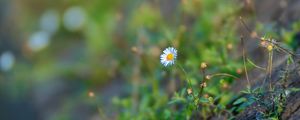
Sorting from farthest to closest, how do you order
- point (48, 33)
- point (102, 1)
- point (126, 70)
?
1. point (48, 33)
2. point (102, 1)
3. point (126, 70)

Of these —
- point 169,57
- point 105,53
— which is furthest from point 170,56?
point 105,53

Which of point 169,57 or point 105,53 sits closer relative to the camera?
point 169,57

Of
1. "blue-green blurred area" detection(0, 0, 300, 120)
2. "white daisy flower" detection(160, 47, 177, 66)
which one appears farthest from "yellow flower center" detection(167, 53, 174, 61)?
"blue-green blurred area" detection(0, 0, 300, 120)

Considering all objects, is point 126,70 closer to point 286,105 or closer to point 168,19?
point 168,19

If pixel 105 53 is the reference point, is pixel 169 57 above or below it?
below

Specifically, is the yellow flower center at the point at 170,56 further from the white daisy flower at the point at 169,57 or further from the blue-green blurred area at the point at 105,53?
the blue-green blurred area at the point at 105,53

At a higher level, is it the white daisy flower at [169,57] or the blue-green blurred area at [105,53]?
the blue-green blurred area at [105,53]

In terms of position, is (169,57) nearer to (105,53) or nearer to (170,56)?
Answer: (170,56)

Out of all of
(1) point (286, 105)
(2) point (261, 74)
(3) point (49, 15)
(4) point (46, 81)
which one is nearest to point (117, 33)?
(4) point (46, 81)

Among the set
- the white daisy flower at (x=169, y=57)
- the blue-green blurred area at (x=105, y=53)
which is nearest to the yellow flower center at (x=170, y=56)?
the white daisy flower at (x=169, y=57)
